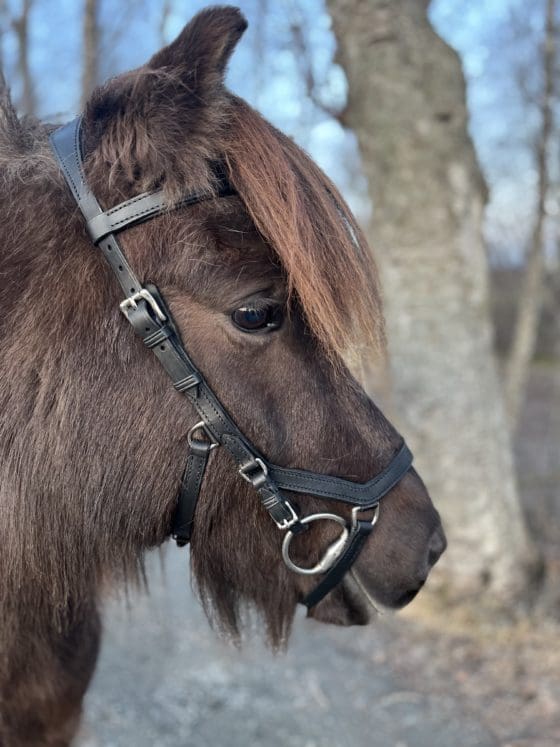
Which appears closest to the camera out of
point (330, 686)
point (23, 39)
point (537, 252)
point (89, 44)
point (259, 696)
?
point (259, 696)

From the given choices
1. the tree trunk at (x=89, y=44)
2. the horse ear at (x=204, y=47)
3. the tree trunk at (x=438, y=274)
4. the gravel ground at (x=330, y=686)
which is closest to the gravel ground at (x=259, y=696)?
the gravel ground at (x=330, y=686)

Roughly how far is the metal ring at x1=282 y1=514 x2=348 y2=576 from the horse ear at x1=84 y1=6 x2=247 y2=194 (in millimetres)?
837

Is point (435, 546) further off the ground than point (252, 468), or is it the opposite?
point (252, 468)

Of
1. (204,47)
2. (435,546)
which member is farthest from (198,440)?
(204,47)

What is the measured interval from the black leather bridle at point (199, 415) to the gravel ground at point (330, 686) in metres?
1.79

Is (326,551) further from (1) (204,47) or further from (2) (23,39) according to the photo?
(2) (23,39)

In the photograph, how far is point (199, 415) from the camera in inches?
53.5

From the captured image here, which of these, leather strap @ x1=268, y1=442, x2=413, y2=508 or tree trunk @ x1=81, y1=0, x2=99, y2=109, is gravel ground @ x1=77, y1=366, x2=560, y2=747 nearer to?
leather strap @ x1=268, y1=442, x2=413, y2=508

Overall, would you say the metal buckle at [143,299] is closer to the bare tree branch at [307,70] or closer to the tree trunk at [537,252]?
the bare tree branch at [307,70]

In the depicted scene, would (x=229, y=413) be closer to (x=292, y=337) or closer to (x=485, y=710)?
(x=292, y=337)

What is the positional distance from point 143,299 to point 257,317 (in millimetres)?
262

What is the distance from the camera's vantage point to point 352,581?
60.6 inches

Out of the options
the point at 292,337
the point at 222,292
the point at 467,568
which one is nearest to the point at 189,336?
the point at 222,292

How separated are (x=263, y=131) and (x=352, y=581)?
117 centimetres
